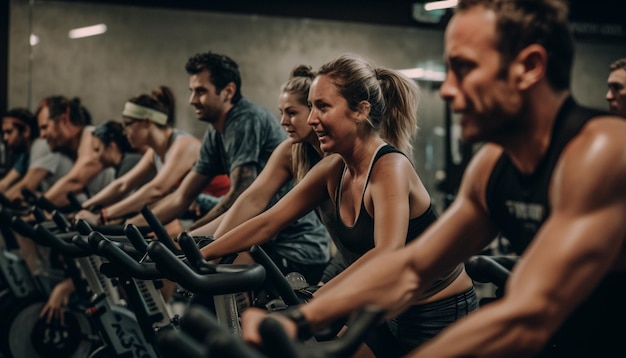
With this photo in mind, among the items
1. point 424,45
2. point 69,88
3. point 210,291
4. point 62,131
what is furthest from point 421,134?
point 210,291

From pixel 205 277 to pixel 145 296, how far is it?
57.3 inches


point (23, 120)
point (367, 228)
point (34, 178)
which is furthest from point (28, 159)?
point (367, 228)

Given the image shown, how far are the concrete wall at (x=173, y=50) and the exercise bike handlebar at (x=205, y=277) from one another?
6.34 metres

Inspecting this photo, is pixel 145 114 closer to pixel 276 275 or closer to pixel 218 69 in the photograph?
pixel 218 69

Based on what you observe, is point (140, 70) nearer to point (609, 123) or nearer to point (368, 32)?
point (368, 32)

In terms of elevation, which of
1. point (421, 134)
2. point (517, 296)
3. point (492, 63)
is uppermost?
point (492, 63)

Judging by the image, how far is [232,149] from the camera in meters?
3.91

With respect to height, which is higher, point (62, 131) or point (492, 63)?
point (492, 63)

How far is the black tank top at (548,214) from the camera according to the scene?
59.4 inches

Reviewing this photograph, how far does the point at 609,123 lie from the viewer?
56.5 inches

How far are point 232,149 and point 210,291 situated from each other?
6.07 feet

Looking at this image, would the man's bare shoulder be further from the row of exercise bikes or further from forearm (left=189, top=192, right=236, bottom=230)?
forearm (left=189, top=192, right=236, bottom=230)

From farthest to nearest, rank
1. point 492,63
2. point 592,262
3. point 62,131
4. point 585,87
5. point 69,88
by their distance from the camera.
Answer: point 585,87 < point 69,88 < point 62,131 < point 492,63 < point 592,262

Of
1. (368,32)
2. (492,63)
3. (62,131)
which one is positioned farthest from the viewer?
(368,32)
